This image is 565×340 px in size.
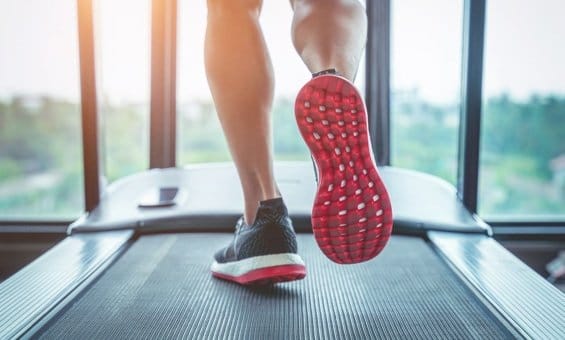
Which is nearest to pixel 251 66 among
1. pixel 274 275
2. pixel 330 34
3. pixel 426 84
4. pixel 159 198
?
pixel 330 34

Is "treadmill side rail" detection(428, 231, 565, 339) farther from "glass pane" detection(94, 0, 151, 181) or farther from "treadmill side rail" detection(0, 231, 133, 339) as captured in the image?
"glass pane" detection(94, 0, 151, 181)

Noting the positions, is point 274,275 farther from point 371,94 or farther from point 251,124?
point 371,94

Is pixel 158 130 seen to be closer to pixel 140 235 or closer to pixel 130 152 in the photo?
pixel 130 152

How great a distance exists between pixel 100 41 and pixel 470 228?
4.69ft

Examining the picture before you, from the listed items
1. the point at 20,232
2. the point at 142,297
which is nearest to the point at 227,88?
the point at 142,297

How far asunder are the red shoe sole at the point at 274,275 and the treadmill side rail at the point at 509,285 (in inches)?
14.6

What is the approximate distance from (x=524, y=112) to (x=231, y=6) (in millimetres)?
1418

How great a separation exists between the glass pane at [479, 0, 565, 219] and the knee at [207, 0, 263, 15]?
3.72 feet

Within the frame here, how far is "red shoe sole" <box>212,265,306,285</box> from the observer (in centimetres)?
96

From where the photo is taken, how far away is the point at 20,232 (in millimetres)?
2037

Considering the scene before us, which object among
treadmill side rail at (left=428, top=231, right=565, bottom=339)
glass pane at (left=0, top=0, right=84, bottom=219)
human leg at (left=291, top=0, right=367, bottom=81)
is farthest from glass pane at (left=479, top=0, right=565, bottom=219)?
glass pane at (left=0, top=0, right=84, bottom=219)

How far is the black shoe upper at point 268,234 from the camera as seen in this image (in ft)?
3.23

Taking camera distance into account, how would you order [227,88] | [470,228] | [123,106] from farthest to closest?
[123,106] → [470,228] → [227,88]

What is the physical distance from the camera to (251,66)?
98 centimetres
